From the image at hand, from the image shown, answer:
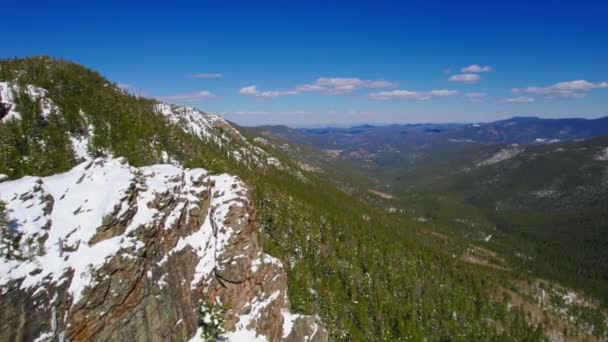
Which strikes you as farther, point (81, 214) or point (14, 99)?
point (14, 99)

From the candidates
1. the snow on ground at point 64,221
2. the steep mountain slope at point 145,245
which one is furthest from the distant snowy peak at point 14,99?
the snow on ground at point 64,221

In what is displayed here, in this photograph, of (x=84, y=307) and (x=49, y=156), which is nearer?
(x=84, y=307)

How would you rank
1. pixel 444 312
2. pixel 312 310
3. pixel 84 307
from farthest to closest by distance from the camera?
1. pixel 444 312
2. pixel 312 310
3. pixel 84 307

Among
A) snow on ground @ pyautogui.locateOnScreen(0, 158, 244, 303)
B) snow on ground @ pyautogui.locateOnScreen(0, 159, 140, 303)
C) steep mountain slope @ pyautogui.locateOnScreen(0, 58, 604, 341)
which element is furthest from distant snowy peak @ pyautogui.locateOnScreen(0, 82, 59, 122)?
snow on ground @ pyautogui.locateOnScreen(0, 159, 140, 303)

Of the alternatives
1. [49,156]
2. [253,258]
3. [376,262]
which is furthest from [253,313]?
[376,262]

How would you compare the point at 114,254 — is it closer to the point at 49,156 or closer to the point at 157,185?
the point at 157,185

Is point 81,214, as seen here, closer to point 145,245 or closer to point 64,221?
point 64,221

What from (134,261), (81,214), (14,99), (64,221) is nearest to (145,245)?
(134,261)
